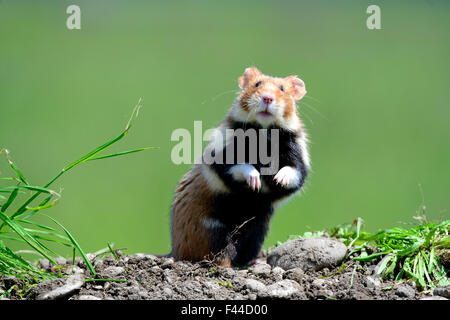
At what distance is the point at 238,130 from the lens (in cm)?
505

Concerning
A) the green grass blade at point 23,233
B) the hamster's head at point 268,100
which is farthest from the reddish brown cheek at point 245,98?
the green grass blade at point 23,233

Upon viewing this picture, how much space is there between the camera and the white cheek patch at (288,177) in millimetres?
4852

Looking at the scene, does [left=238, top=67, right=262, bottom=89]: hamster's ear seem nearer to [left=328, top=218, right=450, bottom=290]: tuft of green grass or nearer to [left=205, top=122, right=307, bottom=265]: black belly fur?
[left=205, top=122, right=307, bottom=265]: black belly fur

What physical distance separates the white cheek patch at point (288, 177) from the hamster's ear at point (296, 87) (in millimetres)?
823

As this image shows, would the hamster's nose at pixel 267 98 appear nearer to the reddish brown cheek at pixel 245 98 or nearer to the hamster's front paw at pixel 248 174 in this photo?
the reddish brown cheek at pixel 245 98

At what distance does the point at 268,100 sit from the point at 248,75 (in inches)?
26.0

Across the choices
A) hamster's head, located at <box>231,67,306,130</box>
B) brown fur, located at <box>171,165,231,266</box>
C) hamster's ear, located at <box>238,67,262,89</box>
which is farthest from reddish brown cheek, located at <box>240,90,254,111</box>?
brown fur, located at <box>171,165,231,266</box>

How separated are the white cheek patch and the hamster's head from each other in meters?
0.42

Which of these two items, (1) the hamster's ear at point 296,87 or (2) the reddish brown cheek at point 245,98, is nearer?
(2) the reddish brown cheek at point 245,98

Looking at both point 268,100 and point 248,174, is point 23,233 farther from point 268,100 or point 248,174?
point 268,100

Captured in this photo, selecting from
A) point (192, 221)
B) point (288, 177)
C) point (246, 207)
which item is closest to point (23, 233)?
point (192, 221)
